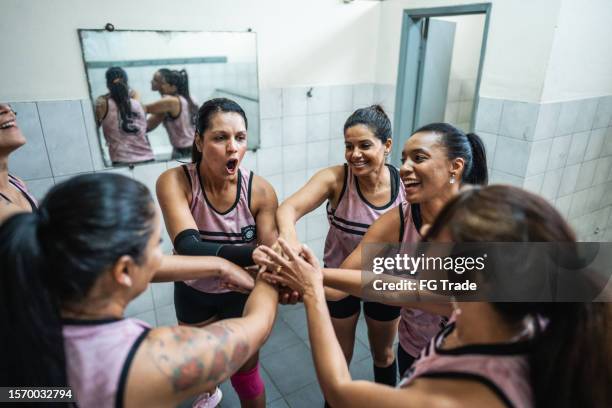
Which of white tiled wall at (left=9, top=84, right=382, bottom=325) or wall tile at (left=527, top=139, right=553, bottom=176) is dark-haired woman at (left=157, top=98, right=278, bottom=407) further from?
wall tile at (left=527, top=139, right=553, bottom=176)

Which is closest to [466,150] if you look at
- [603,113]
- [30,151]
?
[603,113]

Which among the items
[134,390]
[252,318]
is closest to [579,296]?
[252,318]

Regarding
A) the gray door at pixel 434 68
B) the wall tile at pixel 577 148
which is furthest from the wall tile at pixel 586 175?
the gray door at pixel 434 68

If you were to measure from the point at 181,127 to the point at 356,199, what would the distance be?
4.11ft

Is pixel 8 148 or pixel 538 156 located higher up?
pixel 8 148

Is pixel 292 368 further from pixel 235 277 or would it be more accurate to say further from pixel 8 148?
pixel 8 148

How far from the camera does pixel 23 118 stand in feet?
6.25

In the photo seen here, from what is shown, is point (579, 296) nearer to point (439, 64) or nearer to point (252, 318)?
point (252, 318)

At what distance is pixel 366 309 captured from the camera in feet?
6.04

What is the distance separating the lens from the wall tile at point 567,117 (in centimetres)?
229

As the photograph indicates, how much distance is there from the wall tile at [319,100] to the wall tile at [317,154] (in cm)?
25

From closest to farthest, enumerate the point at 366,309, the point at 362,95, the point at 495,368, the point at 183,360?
the point at 495,368, the point at 183,360, the point at 366,309, the point at 362,95

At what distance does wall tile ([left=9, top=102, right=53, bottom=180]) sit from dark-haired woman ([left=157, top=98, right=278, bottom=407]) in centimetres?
92

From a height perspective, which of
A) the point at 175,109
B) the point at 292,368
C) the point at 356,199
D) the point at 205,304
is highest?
the point at 175,109
